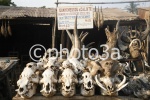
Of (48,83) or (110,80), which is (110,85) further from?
(48,83)

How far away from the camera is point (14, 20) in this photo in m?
8.32

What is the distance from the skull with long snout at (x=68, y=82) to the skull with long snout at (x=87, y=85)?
102 millimetres

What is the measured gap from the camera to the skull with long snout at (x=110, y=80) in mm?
3088

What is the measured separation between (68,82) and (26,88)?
0.51 metres

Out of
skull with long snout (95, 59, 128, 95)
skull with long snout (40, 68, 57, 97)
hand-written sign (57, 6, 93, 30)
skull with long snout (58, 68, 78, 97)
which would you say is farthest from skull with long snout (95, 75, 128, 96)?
hand-written sign (57, 6, 93, 30)

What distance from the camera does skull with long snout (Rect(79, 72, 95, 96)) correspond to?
10.3ft

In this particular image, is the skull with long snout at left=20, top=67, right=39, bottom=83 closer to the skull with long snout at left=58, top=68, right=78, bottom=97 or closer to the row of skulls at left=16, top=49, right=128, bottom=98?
the row of skulls at left=16, top=49, right=128, bottom=98

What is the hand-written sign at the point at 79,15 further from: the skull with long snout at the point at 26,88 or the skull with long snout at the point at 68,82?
the skull with long snout at the point at 26,88

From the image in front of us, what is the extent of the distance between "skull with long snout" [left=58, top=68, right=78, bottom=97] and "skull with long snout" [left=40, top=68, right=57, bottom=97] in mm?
105

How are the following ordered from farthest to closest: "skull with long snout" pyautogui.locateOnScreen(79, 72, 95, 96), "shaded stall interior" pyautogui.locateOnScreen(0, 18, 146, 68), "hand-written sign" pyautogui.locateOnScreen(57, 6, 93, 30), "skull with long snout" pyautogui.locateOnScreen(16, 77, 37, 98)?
"shaded stall interior" pyautogui.locateOnScreen(0, 18, 146, 68) → "hand-written sign" pyautogui.locateOnScreen(57, 6, 93, 30) → "skull with long snout" pyautogui.locateOnScreen(79, 72, 95, 96) → "skull with long snout" pyautogui.locateOnScreen(16, 77, 37, 98)

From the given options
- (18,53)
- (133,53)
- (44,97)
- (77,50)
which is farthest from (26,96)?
(18,53)

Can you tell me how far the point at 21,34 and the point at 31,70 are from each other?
305 inches

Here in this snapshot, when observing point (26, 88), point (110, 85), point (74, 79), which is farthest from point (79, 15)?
point (26, 88)

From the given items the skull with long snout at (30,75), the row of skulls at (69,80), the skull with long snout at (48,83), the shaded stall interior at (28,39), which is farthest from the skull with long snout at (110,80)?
the shaded stall interior at (28,39)
